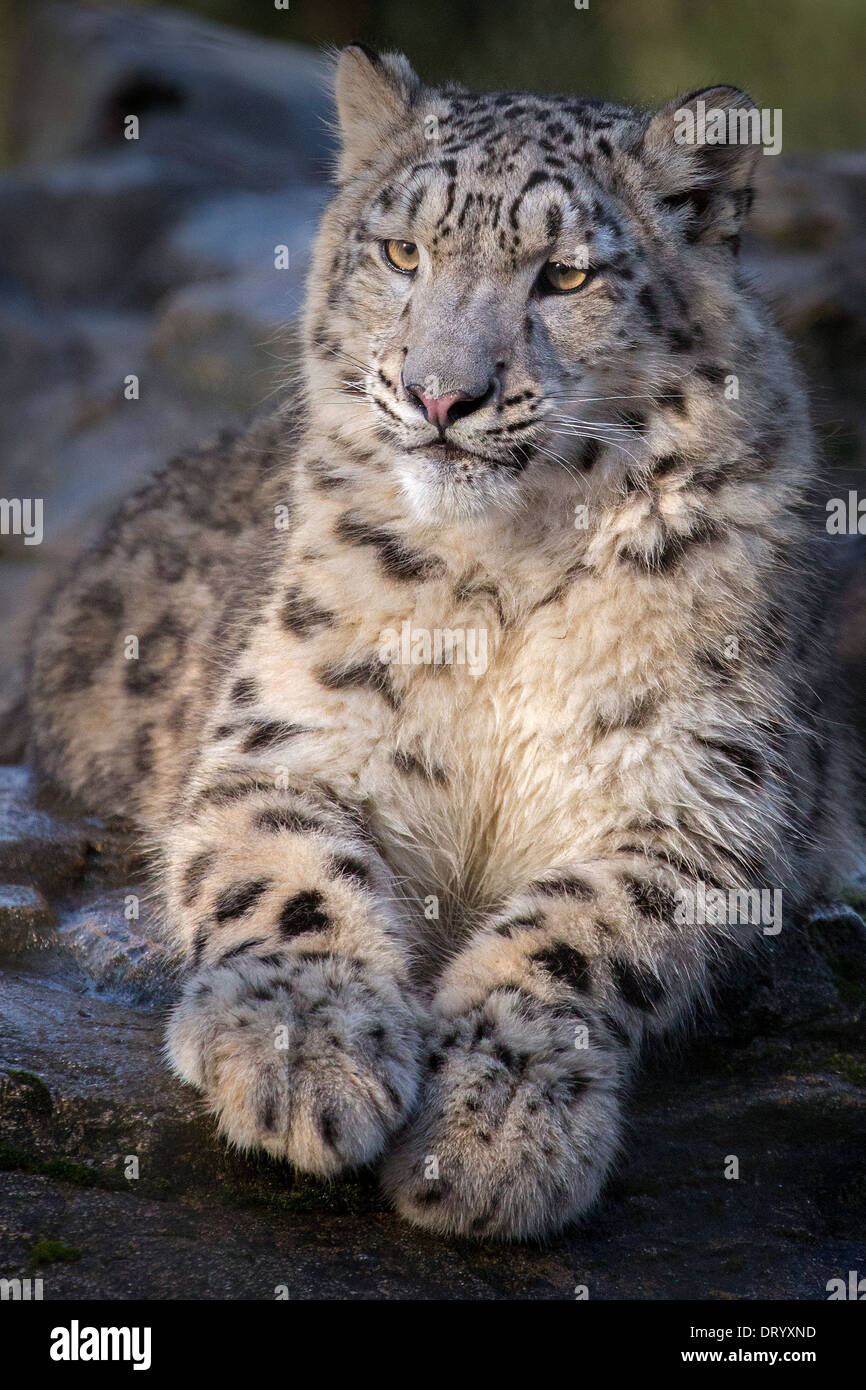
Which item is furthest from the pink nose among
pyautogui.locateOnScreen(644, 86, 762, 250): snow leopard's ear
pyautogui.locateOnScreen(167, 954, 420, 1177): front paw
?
Result: pyautogui.locateOnScreen(167, 954, 420, 1177): front paw

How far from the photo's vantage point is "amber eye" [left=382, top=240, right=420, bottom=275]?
3619 millimetres

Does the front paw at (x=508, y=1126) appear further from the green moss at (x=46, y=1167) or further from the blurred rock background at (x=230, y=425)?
the green moss at (x=46, y=1167)

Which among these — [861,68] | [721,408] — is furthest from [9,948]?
[861,68]

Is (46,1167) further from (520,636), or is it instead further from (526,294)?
(526,294)

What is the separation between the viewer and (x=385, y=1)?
13422mm

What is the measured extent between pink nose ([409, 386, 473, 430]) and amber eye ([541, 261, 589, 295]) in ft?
1.33

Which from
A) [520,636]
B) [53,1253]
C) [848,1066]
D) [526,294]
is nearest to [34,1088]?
[53,1253]

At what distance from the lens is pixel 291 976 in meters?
3.12

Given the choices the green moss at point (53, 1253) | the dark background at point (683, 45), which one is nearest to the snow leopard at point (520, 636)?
the green moss at point (53, 1253)

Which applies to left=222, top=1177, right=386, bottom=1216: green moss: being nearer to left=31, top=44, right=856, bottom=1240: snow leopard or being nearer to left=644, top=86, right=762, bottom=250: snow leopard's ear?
left=31, top=44, right=856, bottom=1240: snow leopard

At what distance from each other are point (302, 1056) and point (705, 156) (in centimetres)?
226

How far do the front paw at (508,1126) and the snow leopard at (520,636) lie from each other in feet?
0.03

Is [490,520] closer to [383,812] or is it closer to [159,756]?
[383,812]

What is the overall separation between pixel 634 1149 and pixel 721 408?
165 centimetres
